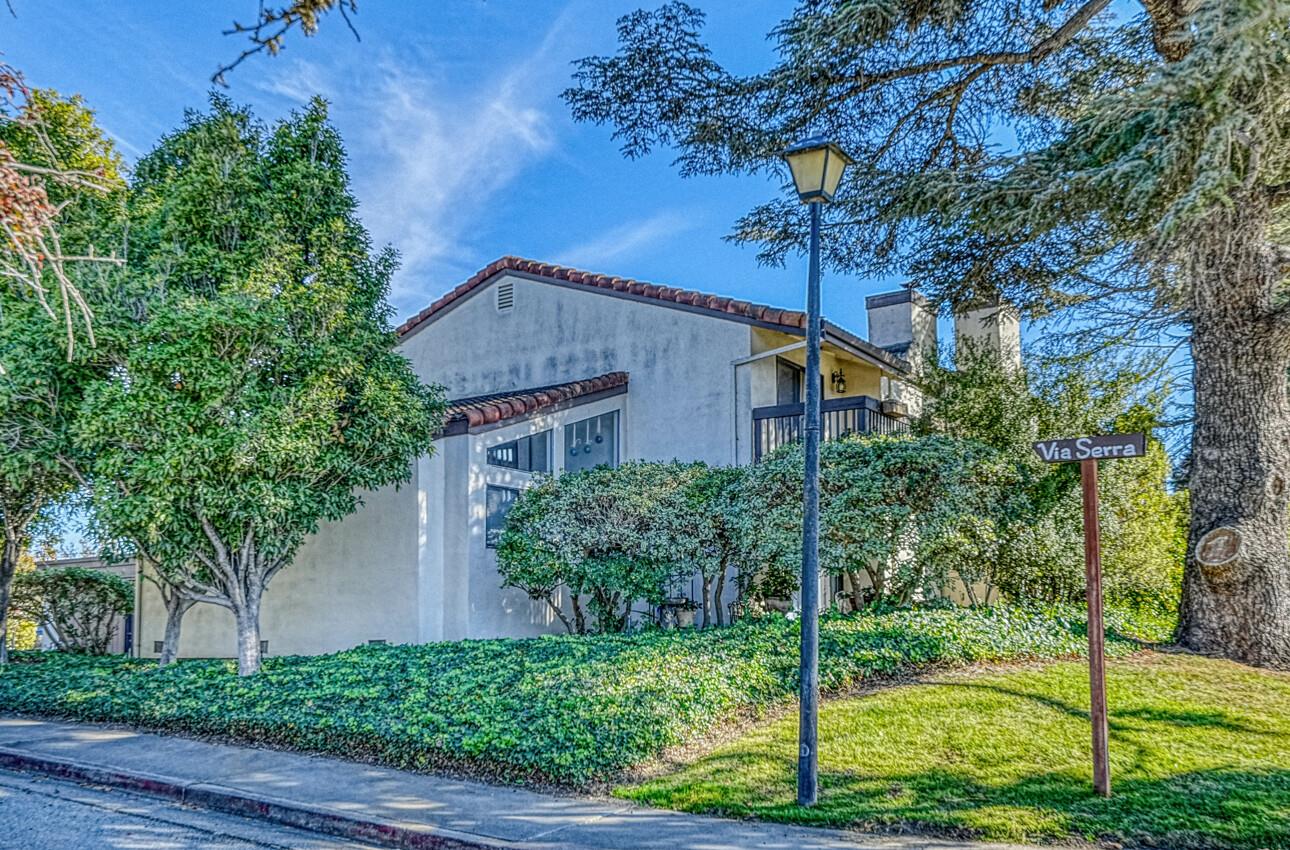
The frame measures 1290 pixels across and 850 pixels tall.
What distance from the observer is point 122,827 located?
5.89 metres

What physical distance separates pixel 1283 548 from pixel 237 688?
11.5 m

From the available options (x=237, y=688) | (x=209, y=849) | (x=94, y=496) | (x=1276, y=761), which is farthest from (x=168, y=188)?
(x=1276, y=761)

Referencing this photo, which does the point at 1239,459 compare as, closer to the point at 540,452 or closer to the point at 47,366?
the point at 540,452

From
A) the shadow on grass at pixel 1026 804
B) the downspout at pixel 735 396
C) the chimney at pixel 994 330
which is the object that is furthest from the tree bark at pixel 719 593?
the chimney at pixel 994 330

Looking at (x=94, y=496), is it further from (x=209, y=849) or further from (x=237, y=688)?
(x=209, y=849)

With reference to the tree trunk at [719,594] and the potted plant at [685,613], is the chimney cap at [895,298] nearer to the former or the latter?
the tree trunk at [719,594]

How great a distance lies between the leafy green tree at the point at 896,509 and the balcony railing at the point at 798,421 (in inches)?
76.2

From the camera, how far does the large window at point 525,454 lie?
39.8 feet

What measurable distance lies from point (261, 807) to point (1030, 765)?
18.8 ft

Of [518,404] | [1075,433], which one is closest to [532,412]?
[518,404]

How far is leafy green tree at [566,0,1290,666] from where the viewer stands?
25.3 ft

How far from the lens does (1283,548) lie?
9.18 metres

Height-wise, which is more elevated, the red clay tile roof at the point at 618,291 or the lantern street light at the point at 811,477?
the red clay tile roof at the point at 618,291

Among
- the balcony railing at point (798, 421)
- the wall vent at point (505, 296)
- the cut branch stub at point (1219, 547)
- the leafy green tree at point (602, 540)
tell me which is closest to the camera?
the cut branch stub at point (1219, 547)
